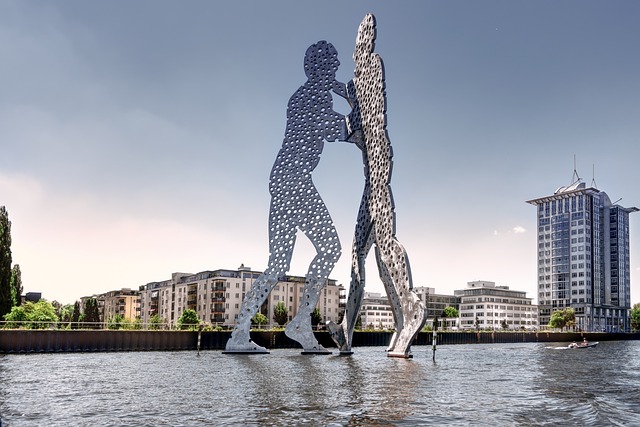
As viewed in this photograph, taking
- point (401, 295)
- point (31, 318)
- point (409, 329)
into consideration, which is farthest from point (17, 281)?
point (409, 329)

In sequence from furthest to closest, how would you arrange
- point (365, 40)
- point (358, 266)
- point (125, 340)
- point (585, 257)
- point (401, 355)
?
point (585, 257), point (125, 340), point (365, 40), point (358, 266), point (401, 355)

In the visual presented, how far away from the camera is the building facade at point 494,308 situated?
170750 millimetres

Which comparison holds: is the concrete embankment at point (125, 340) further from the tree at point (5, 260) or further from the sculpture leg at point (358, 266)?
the tree at point (5, 260)

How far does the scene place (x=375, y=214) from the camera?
40.2 m

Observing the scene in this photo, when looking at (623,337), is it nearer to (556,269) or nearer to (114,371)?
(556,269)

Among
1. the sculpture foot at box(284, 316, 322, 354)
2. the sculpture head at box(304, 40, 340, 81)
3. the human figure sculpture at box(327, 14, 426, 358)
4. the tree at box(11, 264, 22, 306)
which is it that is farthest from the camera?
the tree at box(11, 264, 22, 306)

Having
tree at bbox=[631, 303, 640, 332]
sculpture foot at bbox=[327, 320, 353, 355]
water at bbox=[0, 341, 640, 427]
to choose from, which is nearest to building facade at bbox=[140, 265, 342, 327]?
sculpture foot at bbox=[327, 320, 353, 355]

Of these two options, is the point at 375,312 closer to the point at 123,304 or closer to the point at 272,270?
the point at 123,304

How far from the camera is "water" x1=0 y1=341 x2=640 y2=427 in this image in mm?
17531

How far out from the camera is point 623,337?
468 ft

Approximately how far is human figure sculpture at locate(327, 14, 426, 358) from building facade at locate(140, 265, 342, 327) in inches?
2748

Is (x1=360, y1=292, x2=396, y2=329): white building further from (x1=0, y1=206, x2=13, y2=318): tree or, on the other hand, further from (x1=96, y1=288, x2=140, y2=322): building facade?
(x1=0, y1=206, x2=13, y2=318): tree

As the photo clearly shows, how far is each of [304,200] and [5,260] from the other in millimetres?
33199

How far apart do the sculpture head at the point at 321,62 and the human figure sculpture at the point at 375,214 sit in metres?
1.39
